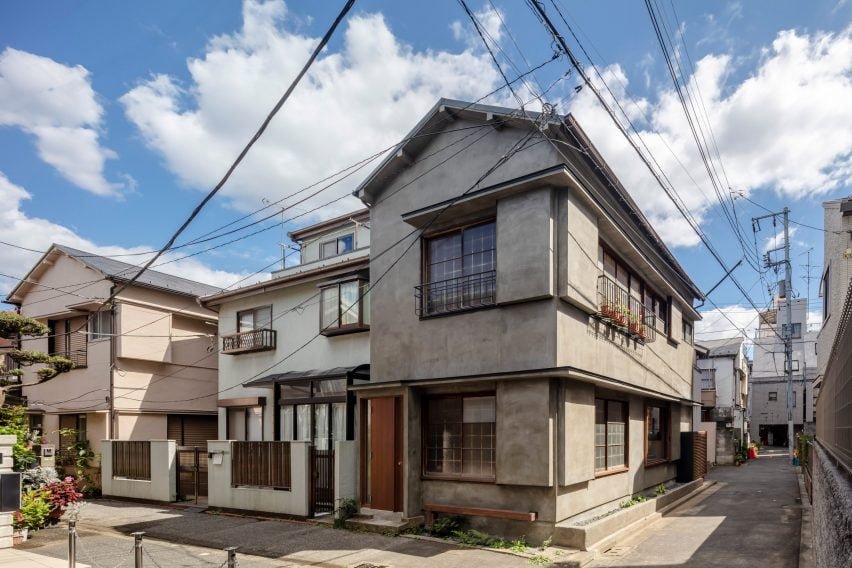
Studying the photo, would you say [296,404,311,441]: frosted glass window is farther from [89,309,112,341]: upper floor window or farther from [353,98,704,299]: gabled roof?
[89,309,112,341]: upper floor window

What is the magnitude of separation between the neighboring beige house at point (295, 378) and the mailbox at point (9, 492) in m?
4.69

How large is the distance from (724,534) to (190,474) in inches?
555

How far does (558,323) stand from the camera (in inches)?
403

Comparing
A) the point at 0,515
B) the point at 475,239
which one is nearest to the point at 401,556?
the point at 475,239

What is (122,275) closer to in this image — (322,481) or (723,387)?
(322,481)

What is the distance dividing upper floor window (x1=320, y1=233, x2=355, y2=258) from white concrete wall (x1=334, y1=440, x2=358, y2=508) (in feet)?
37.0

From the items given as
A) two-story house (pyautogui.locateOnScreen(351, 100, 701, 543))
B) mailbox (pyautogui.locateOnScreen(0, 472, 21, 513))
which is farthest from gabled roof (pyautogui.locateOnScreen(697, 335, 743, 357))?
mailbox (pyautogui.locateOnScreen(0, 472, 21, 513))

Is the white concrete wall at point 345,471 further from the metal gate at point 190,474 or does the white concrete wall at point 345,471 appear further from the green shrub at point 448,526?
the metal gate at point 190,474

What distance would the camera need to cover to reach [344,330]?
16344mm

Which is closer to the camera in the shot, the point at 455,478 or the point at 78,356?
the point at 455,478

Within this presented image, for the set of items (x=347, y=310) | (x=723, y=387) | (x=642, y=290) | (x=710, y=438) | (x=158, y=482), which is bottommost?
(x=710, y=438)

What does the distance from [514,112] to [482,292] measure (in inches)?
143

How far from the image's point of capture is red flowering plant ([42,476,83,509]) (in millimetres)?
12906

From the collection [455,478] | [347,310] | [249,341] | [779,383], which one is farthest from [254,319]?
[779,383]
